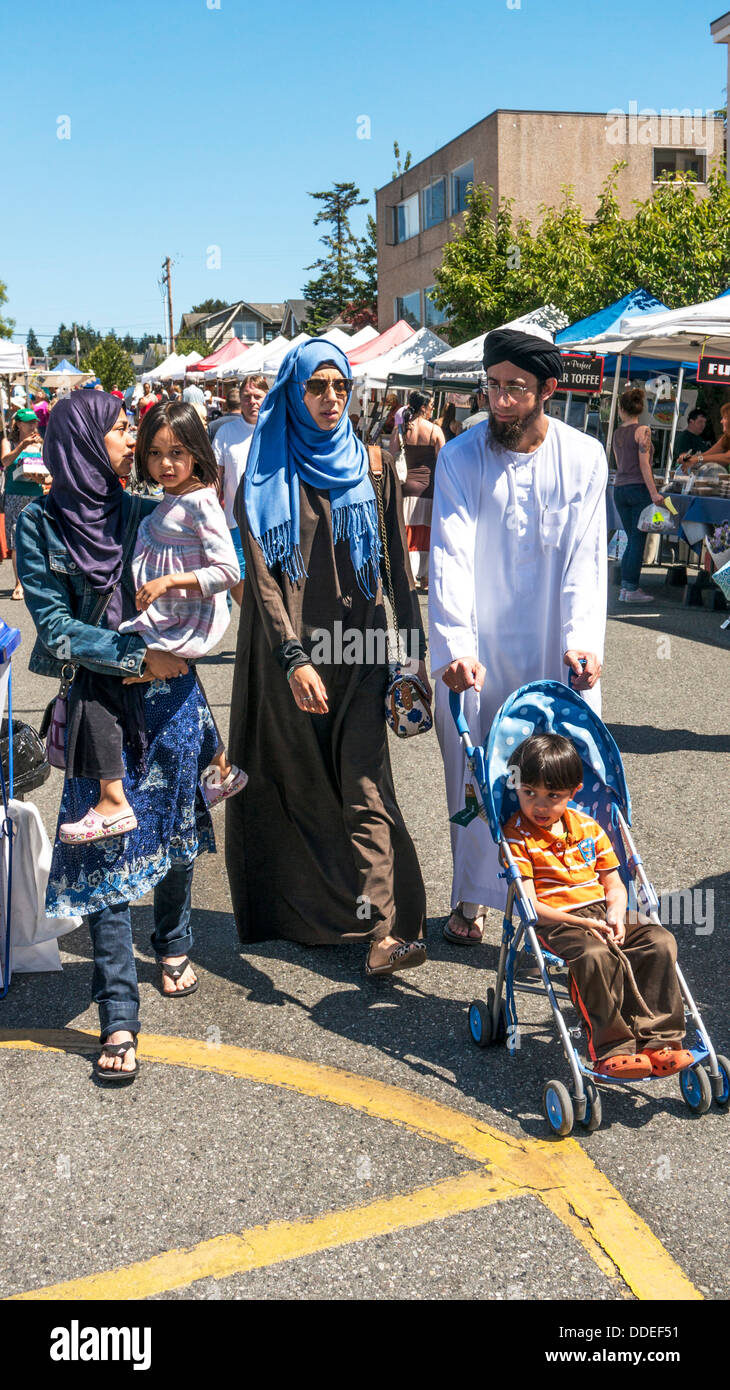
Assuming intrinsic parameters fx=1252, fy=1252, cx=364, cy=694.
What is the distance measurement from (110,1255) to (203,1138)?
52cm

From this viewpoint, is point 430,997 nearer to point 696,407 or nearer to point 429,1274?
point 429,1274

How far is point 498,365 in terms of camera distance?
394 centimetres

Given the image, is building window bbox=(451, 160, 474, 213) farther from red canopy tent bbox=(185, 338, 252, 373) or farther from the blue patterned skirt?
the blue patterned skirt

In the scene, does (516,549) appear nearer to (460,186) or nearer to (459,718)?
(459,718)

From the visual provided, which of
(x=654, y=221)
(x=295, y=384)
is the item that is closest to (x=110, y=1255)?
(x=295, y=384)

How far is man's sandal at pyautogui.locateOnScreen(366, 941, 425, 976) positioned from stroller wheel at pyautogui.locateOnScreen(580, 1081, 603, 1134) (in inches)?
37.6

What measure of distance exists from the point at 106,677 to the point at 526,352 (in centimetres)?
162

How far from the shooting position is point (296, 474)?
4.13 metres

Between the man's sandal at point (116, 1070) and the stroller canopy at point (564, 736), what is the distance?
4.16 feet

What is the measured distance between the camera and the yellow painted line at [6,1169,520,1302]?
2662 millimetres

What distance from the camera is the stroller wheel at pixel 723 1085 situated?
10.8 feet

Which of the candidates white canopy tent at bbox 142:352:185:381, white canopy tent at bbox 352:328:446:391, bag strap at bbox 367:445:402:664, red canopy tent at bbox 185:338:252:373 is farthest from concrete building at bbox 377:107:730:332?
bag strap at bbox 367:445:402:664

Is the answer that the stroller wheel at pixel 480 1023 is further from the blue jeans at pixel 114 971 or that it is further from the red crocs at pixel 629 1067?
the blue jeans at pixel 114 971

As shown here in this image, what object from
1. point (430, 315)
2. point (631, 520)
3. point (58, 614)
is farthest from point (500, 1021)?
point (430, 315)
